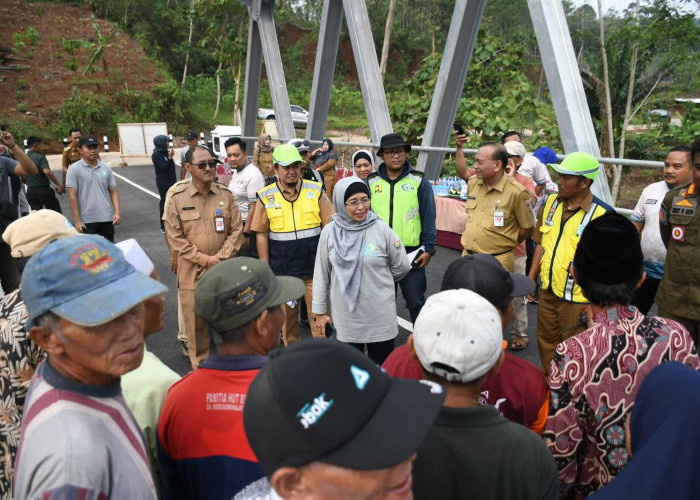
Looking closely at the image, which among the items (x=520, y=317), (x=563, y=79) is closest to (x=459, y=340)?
(x=520, y=317)

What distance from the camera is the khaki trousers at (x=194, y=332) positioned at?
442 centimetres

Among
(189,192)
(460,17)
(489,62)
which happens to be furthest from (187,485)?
(489,62)

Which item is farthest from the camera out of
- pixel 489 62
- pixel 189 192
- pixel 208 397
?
pixel 489 62

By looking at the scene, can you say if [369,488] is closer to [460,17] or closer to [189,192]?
[189,192]

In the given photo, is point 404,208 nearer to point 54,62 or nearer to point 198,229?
point 198,229

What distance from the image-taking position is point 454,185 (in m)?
8.93

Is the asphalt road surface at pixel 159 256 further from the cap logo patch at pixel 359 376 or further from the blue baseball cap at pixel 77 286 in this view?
the cap logo patch at pixel 359 376

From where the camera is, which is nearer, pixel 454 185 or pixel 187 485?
pixel 187 485

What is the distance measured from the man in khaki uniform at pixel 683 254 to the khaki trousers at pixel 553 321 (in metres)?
0.60

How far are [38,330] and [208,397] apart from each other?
537 millimetres

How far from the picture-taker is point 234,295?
6.25ft

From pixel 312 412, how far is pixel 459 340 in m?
0.63

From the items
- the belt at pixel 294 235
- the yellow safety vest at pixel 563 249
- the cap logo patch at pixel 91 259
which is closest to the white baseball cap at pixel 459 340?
the cap logo patch at pixel 91 259

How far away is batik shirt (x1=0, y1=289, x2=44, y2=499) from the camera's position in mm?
2045
